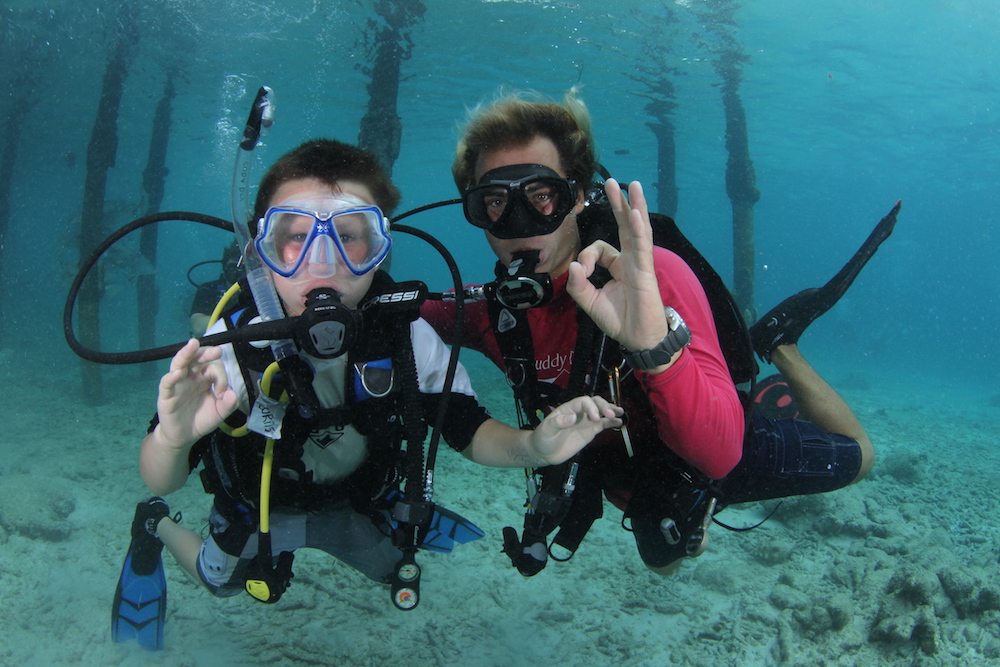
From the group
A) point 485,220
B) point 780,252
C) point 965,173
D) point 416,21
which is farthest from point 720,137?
point 780,252

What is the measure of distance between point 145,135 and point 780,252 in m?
106

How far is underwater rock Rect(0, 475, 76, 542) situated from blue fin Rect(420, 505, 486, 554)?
16.5 ft

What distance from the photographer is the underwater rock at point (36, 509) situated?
559 centimetres

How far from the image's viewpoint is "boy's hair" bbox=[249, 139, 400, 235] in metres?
2.62

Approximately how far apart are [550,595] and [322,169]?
4.30m

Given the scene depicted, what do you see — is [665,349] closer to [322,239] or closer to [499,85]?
[322,239]

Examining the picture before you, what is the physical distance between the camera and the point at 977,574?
4.21m

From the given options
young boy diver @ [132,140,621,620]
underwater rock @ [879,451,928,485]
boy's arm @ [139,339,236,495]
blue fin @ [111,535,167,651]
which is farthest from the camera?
underwater rock @ [879,451,928,485]

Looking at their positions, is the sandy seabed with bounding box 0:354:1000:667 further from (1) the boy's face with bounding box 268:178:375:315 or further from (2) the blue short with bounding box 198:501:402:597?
(1) the boy's face with bounding box 268:178:375:315

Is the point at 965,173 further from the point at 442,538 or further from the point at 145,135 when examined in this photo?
the point at 145,135

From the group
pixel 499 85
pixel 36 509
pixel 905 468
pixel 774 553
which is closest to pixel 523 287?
pixel 774 553

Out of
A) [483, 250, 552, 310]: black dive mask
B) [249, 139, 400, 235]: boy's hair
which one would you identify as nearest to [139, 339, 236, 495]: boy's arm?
[249, 139, 400, 235]: boy's hair

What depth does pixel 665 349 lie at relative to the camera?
2.24 m

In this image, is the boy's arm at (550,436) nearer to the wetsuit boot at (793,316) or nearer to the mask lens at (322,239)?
the mask lens at (322,239)
